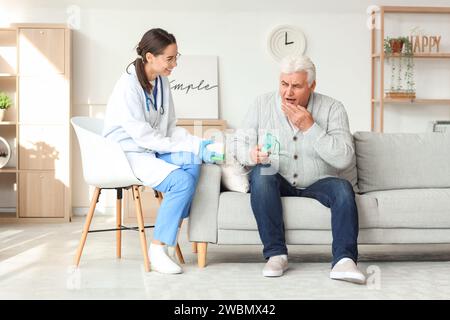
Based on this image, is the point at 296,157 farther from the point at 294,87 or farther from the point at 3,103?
the point at 3,103

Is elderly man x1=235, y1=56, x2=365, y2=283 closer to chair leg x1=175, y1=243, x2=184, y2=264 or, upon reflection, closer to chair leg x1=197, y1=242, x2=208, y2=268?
chair leg x1=197, y1=242, x2=208, y2=268

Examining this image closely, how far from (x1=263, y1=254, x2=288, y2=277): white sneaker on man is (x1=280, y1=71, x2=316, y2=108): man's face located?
2.51ft

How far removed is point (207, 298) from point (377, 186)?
1.52 metres

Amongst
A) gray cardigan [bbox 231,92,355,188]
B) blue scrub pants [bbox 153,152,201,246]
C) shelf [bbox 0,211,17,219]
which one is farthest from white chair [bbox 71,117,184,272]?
shelf [bbox 0,211,17,219]

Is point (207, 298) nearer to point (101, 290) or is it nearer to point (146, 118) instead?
point (101, 290)

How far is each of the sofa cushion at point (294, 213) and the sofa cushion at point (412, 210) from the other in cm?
5

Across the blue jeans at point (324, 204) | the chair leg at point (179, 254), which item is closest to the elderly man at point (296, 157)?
the blue jeans at point (324, 204)

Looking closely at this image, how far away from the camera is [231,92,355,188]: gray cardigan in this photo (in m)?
3.57

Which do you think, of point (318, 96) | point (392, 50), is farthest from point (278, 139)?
point (392, 50)

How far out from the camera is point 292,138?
3596 mm

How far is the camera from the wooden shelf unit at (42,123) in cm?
578

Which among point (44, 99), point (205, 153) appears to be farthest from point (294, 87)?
point (44, 99)

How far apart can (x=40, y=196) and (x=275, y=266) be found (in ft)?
9.98

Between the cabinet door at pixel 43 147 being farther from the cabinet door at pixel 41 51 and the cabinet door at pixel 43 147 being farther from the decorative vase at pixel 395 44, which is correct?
the decorative vase at pixel 395 44
